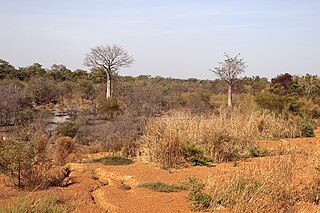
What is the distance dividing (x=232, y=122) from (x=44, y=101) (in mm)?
26372

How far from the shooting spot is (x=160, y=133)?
434 inches

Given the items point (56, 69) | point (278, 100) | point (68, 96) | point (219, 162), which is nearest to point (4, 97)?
point (68, 96)

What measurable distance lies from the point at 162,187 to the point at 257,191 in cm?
257

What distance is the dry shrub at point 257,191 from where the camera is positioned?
5557mm

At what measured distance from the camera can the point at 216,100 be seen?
112ft

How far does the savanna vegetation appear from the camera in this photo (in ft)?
21.6

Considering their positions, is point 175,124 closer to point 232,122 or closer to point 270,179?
point 232,122

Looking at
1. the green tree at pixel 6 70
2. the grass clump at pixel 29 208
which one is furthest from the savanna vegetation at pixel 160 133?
the green tree at pixel 6 70

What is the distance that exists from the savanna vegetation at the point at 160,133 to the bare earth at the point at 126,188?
1.03 ft

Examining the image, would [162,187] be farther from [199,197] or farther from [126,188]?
[199,197]

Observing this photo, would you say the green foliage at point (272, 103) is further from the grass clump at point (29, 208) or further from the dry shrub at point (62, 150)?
the grass clump at point (29, 208)

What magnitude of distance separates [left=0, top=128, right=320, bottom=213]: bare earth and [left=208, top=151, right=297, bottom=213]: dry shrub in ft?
0.91

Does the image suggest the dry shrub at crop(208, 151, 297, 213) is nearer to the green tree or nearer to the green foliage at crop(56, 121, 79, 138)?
the green foliage at crop(56, 121, 79, 138)

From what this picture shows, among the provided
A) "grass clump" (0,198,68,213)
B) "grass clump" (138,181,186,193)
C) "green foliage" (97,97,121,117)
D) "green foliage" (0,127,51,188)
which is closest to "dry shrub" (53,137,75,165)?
"green foliage" (0,127,51,188)
